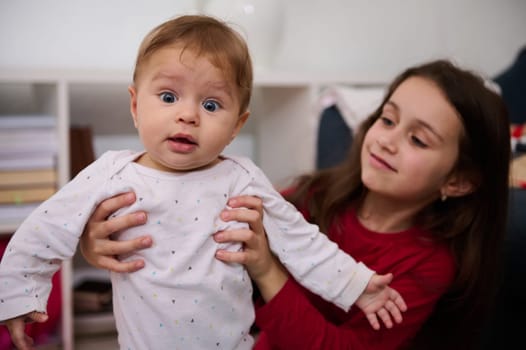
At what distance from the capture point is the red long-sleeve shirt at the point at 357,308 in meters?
0.89

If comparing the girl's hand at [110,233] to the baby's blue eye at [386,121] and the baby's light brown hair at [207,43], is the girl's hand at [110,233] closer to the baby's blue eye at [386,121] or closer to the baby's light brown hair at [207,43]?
the baby's light brown hair at [207,43]

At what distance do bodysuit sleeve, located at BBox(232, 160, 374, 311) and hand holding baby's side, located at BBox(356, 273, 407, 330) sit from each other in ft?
0.06

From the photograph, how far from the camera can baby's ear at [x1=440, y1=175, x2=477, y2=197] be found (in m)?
1.10

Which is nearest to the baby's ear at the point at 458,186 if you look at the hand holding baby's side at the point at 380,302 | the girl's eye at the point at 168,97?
the hand holding baby's side at the point at 380,302

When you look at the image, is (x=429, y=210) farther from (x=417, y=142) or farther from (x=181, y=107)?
(x=181, y=107)

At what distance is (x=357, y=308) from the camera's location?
1.00 m

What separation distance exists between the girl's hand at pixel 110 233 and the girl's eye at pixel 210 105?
0.16 meters

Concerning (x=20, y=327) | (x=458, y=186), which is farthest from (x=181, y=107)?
(x=458, y=186)

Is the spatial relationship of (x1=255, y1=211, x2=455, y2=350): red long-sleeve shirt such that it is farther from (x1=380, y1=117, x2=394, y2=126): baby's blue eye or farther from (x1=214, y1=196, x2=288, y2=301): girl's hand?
(x1=380, y1=117, x2=394, y2=126): baby's blue eye

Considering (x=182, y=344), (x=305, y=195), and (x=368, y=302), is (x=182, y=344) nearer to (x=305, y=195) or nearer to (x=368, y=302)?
(x=368, y=302)

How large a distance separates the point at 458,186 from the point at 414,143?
0.53 feet

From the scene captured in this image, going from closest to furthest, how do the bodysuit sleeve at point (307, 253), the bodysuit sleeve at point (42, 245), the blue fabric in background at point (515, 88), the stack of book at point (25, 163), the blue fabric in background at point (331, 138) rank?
the bodysuit sleeve at point (42, 245)
the bodysuit sleeve at point (307, 253)
the stack of book at point (25, 163)
the blue fabric in background at point (331, 138)
the blue fabric in background at point (515, 88)

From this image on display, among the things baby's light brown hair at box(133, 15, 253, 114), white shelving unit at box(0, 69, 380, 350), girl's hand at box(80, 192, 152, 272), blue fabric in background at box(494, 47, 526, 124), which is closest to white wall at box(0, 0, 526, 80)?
white shelving unit at box(0, 69, 380, 350)

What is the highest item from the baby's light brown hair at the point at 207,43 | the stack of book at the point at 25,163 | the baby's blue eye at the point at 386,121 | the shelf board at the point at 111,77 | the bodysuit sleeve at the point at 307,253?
the baby's light brown hair at the point at 207,43
